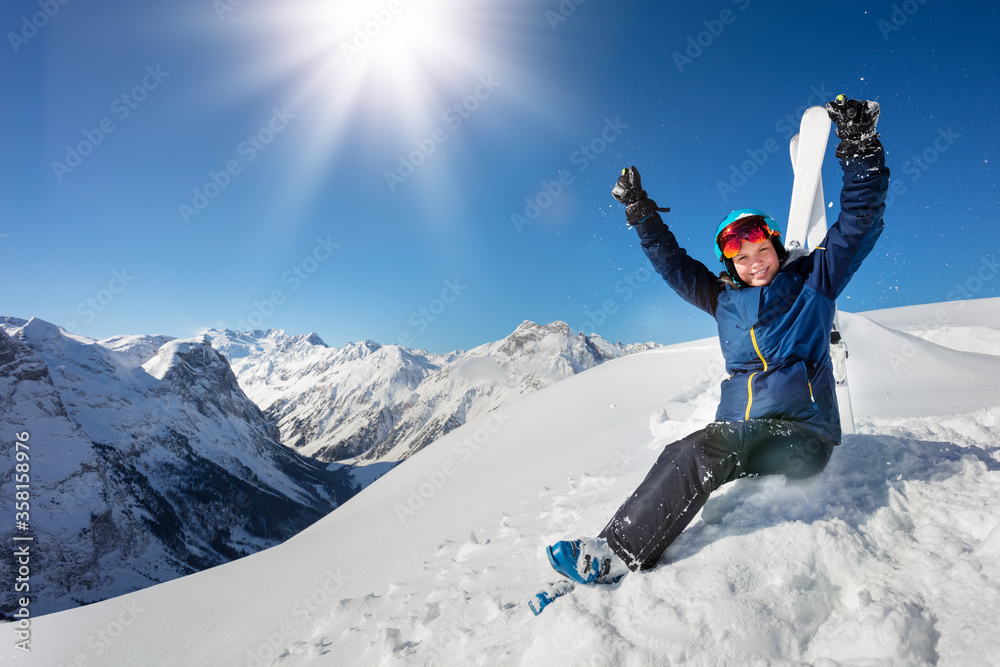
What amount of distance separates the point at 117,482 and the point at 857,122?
17477 centimetres

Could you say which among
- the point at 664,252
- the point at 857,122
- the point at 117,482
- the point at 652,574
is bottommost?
the point at 652,574

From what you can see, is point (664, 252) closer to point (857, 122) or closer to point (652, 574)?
point (857, 122)

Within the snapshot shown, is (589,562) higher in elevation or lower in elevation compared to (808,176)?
lower

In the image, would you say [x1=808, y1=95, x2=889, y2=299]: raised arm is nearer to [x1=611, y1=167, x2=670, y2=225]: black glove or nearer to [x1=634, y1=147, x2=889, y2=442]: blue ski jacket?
[x1=634, y1=147, x2=889, y2=442]: blue ski jacket

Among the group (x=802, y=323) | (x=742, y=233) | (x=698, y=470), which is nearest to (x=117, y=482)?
(x=698, y=470)

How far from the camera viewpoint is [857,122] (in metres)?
2.90

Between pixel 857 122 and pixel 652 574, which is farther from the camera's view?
pixel 857 122

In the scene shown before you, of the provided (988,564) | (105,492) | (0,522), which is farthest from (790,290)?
(105,492)

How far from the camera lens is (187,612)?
14.4ft

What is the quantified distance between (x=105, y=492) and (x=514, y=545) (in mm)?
166171

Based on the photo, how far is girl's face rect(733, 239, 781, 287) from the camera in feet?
10.4

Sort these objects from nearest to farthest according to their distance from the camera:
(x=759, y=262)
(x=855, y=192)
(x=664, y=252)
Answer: (x=855, y=192) → (x=759, y=262) → (x=664, y=252)

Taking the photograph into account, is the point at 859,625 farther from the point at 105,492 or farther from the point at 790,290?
the point at 105,492

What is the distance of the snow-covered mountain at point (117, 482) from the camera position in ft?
338
